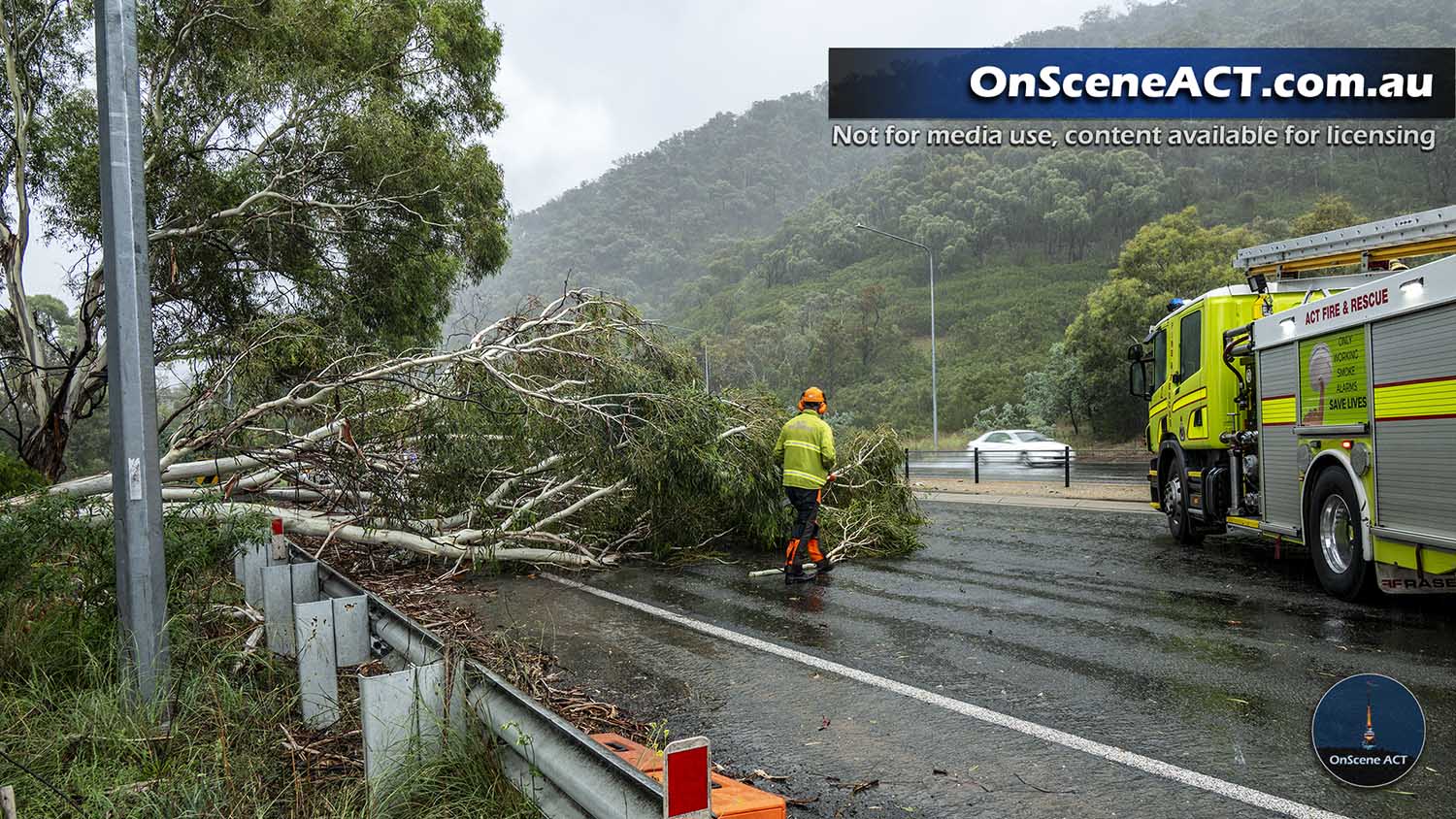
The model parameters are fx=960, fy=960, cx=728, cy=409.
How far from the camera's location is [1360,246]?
9.05 m

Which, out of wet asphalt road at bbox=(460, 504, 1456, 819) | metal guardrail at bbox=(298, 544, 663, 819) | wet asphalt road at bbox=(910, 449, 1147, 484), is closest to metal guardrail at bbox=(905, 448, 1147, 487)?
wet asphalt road at bbox=(910, 449, 1147, 484)

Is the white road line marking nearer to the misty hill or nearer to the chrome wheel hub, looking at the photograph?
the chrome wheel hub

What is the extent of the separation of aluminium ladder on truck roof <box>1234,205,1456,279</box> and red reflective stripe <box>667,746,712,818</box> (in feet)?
27.4

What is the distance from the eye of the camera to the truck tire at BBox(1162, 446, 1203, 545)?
1109cm

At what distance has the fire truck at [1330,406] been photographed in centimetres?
653

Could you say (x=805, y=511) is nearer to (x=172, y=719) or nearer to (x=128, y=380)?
(x=172, y=719)

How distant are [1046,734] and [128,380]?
4632 mm

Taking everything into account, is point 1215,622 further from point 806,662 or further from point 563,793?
point 563,793

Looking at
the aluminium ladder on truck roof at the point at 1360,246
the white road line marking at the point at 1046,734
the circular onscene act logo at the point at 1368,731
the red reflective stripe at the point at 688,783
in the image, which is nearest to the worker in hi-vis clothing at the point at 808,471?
the white road line marking at the point at 1046,734

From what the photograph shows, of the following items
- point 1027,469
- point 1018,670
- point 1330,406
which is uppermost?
point 1330,406

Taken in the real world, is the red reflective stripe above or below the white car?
above

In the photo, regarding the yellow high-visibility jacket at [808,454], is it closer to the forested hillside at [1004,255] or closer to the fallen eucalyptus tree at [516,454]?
the fallen eucalyptus tree at [516,454]

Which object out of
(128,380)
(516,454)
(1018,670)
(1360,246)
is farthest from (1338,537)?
(128,380)

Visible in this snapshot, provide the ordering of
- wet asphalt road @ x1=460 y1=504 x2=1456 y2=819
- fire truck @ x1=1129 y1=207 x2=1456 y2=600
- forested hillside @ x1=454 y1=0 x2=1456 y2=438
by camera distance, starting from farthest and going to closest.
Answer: forested hillside @ x1=454 y1=0 x2=1456 y2=438
fire truck @ x1=1129 y1=207 x2=1456 y2=600
wet asphalt road @ x1=460 y1=504 x2=1456 y2=819
